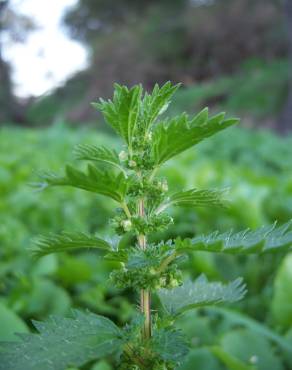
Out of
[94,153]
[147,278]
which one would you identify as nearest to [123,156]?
[94,153]

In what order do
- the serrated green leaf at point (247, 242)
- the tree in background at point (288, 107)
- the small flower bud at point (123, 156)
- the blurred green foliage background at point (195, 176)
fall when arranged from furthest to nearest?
the tree in background at point (288, 107)
the blurred green foliage background at point (195, 176)
the small flower bud at point (123, 156)
the serrated green leaf at point (247, 242)

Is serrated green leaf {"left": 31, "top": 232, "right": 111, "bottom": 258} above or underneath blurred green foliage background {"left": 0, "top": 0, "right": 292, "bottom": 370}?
underneath

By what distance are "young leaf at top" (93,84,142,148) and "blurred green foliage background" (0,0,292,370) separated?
0.38ft

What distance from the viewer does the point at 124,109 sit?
22.5 inches

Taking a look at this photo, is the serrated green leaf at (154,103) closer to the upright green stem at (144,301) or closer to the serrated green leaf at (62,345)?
the upright green stem at (144,301)

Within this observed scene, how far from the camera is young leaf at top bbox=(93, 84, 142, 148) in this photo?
0.56 metres

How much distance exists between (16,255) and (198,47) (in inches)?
733

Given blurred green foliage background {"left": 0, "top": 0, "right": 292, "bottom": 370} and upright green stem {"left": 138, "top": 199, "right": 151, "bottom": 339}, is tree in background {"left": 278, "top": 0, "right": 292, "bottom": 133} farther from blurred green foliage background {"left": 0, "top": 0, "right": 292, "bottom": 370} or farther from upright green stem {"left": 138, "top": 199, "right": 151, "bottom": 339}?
upright green stem {"left": 138, "top": 199, "right": 151, "bottom": 339}

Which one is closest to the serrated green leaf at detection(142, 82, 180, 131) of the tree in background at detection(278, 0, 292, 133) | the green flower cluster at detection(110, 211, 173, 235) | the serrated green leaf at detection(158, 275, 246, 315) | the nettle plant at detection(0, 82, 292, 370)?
the nettle plant at detection(0, 82, 292, 370)

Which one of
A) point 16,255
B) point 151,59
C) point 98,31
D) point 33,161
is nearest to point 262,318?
point 16,255

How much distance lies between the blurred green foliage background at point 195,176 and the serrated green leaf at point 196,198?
2 centimetres

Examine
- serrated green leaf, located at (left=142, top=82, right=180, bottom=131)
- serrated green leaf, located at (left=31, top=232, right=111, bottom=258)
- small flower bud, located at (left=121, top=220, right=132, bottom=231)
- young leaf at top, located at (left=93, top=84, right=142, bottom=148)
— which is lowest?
serrated green leaf, located at (left=31, top=232, right=111, bottom=258)

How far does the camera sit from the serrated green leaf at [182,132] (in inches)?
21.5

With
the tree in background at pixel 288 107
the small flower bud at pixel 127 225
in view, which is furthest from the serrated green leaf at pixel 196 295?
the tree in background at pixel 288 107
